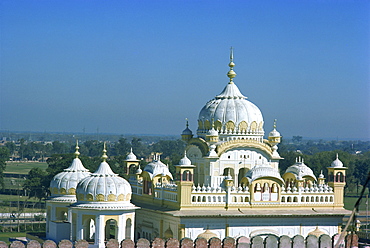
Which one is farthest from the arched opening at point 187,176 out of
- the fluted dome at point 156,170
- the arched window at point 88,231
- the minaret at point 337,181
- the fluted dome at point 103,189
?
the minaret at point 337,181

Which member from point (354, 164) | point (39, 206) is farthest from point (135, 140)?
point (39, 206)

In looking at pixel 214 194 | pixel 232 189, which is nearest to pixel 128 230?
pixel 214 194

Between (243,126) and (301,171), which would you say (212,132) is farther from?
(301,171)

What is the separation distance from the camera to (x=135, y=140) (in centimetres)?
11175

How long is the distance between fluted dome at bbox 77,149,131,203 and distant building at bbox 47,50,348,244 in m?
0.03

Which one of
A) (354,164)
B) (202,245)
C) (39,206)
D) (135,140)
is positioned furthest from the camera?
(135,140)

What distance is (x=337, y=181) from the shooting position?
28.0 m

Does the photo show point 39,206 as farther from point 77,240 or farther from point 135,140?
point 135,140

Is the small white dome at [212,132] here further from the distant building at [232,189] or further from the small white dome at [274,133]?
the small white dome at [274,133]

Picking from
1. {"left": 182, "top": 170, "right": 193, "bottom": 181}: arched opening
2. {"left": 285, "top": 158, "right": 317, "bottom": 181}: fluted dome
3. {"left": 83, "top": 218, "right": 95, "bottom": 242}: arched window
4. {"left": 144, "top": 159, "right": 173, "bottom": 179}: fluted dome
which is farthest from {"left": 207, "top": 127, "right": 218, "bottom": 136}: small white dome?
{"left": 83, "top": 218, "right": 95, "bottom": 242}: arched window

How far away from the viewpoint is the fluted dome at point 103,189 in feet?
79.9

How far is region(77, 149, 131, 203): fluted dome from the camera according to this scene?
24344mm

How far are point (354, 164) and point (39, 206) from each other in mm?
25257

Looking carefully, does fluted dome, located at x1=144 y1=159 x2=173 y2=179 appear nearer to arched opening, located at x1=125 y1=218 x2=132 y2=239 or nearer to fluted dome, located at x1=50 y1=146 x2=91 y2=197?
fluted dome, located at x1=50 y1=146 x2=91 y2=197
